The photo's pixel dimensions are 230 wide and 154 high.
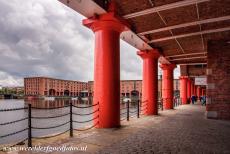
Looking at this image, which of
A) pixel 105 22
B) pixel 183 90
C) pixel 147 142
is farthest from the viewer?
pixel 183 90

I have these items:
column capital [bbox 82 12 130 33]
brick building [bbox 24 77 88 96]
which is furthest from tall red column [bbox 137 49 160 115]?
brick building [bbox 24 77 88 96]

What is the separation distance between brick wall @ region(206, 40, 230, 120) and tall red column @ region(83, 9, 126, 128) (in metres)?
5.36

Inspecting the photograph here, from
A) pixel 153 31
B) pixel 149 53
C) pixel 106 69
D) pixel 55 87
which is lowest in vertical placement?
pixel 55 87

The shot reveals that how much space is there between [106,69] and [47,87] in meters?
114

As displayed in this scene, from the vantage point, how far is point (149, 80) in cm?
1292

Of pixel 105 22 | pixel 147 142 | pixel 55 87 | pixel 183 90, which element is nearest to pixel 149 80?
pixel 105 22

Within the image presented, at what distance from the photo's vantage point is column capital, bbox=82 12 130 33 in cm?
749

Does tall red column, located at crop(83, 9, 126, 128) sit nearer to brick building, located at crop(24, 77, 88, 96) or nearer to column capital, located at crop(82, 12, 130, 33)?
column capital, located at crop(82, 12, 130, 33)

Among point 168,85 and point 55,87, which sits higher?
point 168,85

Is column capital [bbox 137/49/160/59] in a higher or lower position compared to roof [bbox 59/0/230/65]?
lower

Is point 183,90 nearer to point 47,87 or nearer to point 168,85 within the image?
point 168,85

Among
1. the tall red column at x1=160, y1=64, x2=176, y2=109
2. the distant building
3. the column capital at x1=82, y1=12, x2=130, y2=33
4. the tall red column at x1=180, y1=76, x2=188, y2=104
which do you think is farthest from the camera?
the distant building

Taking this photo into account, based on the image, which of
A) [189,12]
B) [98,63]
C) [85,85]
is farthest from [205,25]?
[85,85]

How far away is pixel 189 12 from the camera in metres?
7.77
